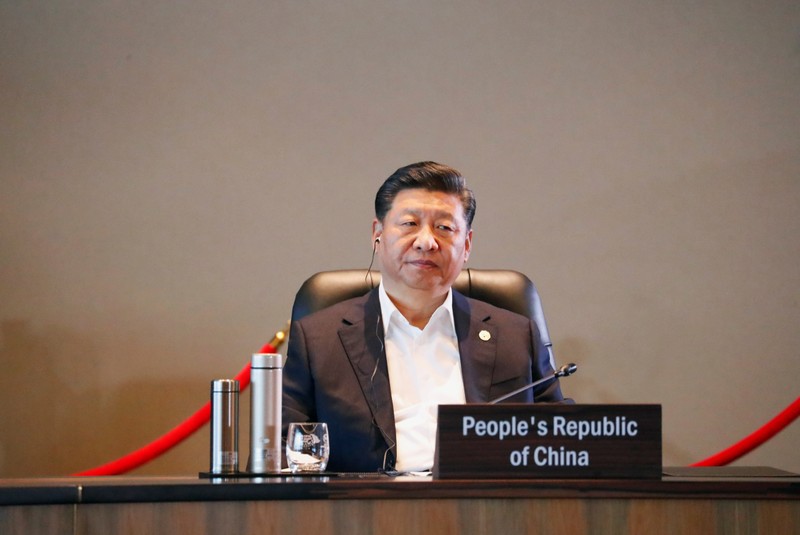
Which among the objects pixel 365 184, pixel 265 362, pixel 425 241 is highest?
pixel 365 184

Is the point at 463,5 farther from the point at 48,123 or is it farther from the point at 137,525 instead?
the point at 137,525

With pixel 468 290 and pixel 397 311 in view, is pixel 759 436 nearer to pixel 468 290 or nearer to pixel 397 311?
pixel 468 290

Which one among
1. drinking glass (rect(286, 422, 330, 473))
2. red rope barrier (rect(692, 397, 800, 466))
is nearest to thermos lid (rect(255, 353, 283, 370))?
drinking glass (rect(286, 422, 330, 473))

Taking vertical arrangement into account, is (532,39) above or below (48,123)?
above

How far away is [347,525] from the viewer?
4.12 feet

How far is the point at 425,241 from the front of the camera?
2.21 m

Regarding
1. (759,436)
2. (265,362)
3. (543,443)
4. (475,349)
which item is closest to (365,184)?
(475,349)

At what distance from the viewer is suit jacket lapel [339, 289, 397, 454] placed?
2094 mm

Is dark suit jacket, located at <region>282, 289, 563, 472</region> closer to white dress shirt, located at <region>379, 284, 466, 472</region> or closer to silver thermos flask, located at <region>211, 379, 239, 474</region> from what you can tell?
white dress shirt, located at <region>379, 284, 466, 472</region>

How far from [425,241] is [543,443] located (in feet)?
3.06

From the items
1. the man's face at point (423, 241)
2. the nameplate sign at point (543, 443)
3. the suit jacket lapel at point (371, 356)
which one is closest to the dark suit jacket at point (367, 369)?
the suit jacket lapel at point (371, 356)

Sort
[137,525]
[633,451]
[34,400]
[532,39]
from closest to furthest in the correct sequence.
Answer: [137,525] → [633,451] → [34,400] → [532,39]

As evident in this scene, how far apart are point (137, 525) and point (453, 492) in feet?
1.45

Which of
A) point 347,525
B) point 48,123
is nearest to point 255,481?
point 347,525
